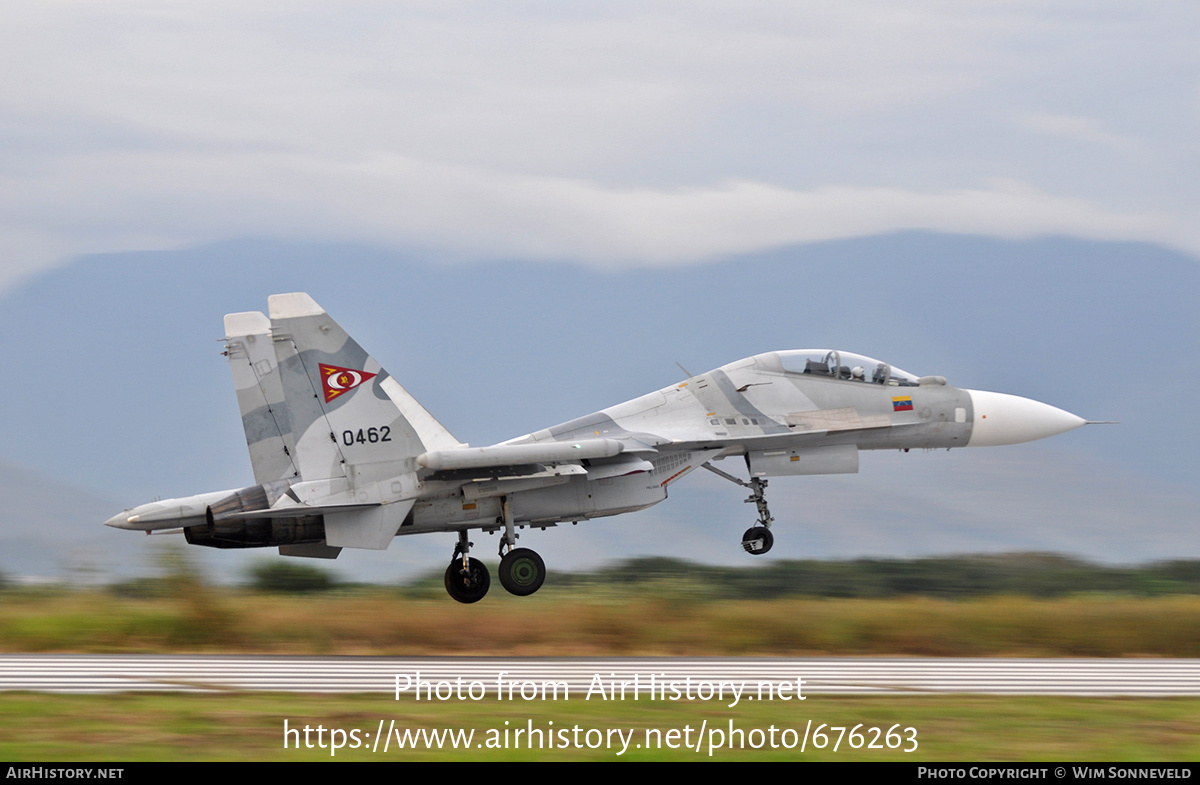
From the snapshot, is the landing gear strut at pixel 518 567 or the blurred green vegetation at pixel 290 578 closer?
the landing gear strut at pixel 518 567

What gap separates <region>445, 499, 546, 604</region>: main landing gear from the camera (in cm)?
1858

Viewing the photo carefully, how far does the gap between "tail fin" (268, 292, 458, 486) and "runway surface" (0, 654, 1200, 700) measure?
9.39 ft

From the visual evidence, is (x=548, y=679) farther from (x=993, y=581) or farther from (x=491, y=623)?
(x=993, y=581)

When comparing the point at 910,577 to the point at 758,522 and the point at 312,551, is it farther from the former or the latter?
the point at 312,551

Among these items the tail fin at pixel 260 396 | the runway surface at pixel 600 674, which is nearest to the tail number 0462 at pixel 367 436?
the tail fin at pixel 260 396

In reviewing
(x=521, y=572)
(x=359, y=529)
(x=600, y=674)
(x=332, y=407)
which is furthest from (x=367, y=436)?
(x=600, y=674)

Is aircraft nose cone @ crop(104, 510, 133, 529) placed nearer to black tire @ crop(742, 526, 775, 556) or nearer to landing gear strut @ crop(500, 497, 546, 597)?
landing gear strut @ crop(500, 497, 546, 597)

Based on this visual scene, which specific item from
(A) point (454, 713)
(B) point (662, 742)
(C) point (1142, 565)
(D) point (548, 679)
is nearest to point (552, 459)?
(D) point (548, 679)

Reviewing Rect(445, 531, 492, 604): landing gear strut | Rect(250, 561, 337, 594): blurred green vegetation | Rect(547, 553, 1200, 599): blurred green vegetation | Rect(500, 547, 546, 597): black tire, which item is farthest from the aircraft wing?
Rect(250, 561, 337, 594): blurred green vegetation

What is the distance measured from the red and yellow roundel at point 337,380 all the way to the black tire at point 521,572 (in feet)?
11.6

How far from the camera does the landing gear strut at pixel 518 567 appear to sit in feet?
60.9

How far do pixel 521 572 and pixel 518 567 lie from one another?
3.5 inches

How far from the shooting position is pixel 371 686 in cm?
1416

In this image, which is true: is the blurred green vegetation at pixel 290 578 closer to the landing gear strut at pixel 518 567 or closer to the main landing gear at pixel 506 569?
the main landing gear at pixel 506 569
